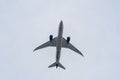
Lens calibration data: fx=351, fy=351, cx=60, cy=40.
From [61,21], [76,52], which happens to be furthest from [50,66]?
[61,21]

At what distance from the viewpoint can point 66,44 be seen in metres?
135

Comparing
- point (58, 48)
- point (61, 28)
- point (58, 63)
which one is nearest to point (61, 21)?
point (61, 28)

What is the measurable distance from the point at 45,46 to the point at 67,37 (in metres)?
9.75

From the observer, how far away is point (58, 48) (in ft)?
414

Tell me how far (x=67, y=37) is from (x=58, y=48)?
23.8 ft

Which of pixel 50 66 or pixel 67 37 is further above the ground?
pixel 67 37

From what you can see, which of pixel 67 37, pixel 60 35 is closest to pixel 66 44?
pixel 67 37

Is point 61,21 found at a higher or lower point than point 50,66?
higher

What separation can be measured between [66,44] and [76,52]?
Answer: 5.47 m

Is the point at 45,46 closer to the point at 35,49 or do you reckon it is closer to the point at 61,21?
the point at 35,49

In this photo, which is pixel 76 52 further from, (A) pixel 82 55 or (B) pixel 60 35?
(B) pixel 60 35

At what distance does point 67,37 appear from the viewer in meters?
131

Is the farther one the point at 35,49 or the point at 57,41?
the point at 35,49

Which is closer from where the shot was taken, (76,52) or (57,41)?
(57,41)
